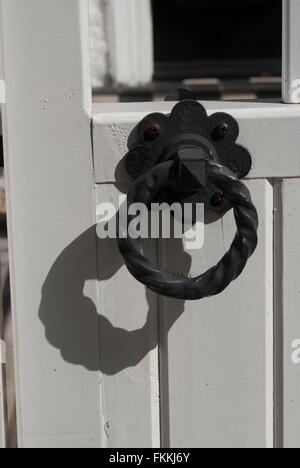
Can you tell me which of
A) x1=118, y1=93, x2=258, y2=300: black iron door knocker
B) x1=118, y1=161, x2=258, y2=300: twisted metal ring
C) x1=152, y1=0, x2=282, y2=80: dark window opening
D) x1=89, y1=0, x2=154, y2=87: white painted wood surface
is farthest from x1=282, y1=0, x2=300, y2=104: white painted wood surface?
x1=152, y1=0, x2=282, y2=80: dark window opening

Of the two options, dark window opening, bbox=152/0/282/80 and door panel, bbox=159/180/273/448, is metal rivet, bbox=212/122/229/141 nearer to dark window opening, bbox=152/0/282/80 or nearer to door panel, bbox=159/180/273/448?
door panel, bbox=159/180/273/448

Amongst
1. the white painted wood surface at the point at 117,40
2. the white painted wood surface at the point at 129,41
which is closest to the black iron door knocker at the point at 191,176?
the white painted wood surface at the point at 117,40

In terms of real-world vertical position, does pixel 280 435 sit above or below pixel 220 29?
below

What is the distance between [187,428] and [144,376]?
0.13 metres

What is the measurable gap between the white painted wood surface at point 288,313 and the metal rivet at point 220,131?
0.47ft

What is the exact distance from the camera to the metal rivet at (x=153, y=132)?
1.38m

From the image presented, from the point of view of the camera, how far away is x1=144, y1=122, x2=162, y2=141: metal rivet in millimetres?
1381

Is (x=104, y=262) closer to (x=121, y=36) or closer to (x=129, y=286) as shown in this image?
(x=129, y=286)

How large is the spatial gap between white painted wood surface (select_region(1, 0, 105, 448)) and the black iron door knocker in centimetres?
12

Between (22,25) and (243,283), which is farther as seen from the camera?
(243,283)

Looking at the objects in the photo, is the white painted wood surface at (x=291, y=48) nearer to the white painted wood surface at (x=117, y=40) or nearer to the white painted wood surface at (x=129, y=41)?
the white painted wood surface at (x=117, y=40)

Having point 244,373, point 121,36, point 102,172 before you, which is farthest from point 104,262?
point 121,36

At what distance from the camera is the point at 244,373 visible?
4.93ft

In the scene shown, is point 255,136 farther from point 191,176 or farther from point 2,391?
point 2,391
